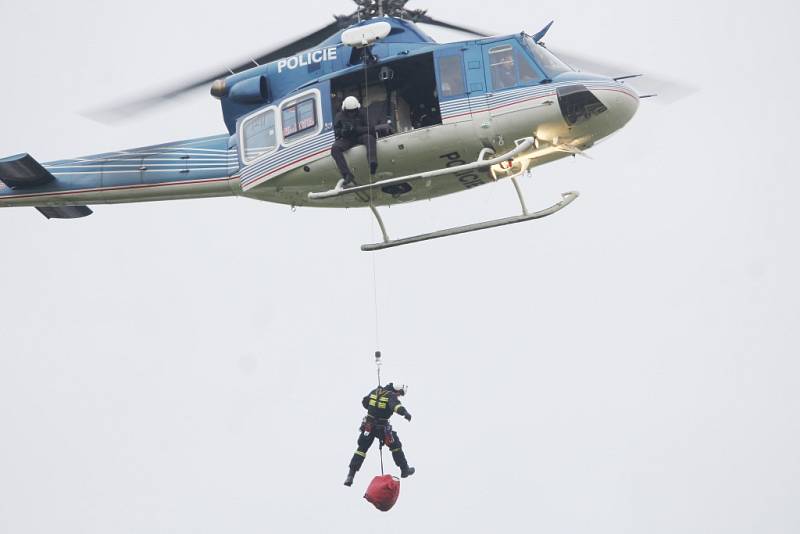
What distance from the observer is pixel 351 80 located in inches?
612

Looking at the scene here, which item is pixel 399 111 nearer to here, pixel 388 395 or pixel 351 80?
pixel 351 80

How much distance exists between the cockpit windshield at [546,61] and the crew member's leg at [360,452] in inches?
182

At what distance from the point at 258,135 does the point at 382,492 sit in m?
4.54

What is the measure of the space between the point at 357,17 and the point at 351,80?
1.33 metres

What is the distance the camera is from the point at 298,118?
15789mm

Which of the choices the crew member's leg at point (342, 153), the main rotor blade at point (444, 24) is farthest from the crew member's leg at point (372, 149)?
the main rotor blade at point (444, 24)

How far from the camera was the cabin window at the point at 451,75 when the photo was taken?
593 inches

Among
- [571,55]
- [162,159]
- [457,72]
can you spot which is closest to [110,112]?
[162,159]

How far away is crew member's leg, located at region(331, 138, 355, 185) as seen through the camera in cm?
1530

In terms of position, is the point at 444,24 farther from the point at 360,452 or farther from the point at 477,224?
the point at 360,452

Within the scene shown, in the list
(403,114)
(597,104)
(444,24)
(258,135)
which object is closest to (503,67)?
(597,104)

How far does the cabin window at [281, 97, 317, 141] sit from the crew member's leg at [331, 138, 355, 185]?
1.60ft

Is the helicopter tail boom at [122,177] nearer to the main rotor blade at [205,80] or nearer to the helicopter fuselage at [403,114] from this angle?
the helicopter fuselage at [403,114]

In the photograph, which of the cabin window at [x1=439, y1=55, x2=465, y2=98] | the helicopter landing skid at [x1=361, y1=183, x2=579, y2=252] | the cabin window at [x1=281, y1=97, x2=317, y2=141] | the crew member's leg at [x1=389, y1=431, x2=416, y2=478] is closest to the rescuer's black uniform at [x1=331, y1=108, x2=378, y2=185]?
the cabin window at [x1=281, y1=97, x2=317, y2=141]
